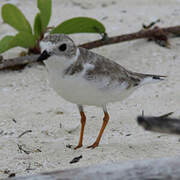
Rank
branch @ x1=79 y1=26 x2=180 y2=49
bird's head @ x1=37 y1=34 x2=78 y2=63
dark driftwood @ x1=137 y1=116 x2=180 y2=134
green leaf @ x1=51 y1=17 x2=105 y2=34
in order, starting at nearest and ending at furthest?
dark driftwood @ x1=137 y1=116 x2=180 y2=134
bird's head @ x1=37 y1=34 x2=78 y2=63
green leaf @ x1=51 y1=17 x2=105 y2=34
branch @ x1=79 y1=26 x2=180 y2=49

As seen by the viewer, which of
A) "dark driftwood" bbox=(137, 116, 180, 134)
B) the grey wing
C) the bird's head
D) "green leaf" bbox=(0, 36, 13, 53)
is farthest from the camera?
"green leaf" bbox=(0, 36, 13, 53)

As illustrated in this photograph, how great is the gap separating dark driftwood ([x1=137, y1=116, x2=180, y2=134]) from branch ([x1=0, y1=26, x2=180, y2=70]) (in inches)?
139

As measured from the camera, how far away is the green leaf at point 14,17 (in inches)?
205

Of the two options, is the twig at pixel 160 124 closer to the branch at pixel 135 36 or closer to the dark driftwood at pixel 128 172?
the dark driftwood at pixel 128 172

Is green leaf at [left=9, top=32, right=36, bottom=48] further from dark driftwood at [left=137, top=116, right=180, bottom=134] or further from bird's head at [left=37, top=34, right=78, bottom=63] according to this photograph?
dark driftwood at [left=137, top=116, right=180, bottom=134]

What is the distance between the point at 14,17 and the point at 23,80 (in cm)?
77

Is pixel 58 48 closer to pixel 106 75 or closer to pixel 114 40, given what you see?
pixel 106 75

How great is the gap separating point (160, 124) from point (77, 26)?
135 inches

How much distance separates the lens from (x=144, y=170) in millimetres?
2111

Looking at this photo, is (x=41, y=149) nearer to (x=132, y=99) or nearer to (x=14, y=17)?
(x=132, y=99)

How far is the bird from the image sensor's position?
10.9ft

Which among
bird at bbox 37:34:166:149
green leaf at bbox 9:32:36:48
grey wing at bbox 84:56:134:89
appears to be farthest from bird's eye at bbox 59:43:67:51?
green leaf at bbox 9:32:36:48

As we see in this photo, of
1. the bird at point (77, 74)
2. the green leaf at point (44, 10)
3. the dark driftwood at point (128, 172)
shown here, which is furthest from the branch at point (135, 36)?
the dark driftwood at point (128, 172)

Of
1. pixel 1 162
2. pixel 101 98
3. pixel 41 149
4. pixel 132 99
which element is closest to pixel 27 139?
pixel 41 149
